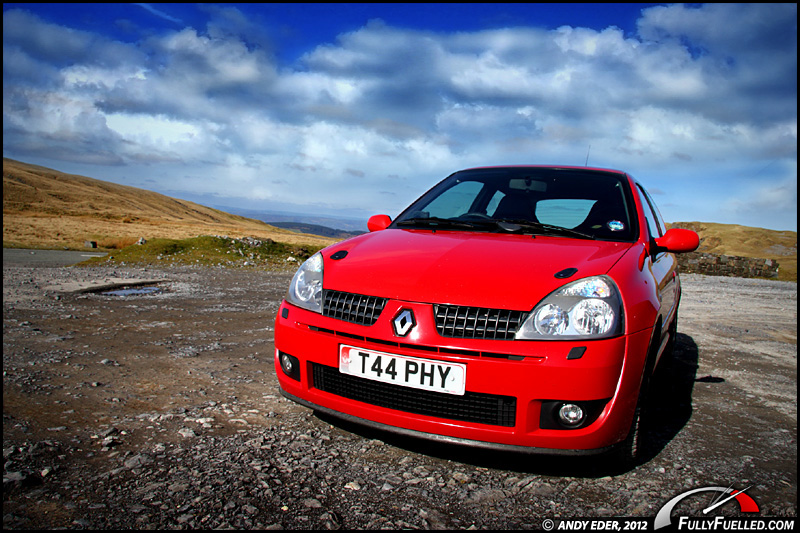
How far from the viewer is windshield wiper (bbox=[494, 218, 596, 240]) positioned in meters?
2.78

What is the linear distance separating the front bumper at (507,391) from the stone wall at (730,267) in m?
25.3

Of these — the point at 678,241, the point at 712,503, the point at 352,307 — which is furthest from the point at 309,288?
the point at 678,241

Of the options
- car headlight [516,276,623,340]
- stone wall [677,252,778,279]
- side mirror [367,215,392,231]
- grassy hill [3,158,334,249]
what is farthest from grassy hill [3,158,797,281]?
car headlight [516,276,623,340]

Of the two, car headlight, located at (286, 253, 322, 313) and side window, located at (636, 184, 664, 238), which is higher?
side window, located at (636, 184, 664, 238)

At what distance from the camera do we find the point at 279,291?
28.1 feet

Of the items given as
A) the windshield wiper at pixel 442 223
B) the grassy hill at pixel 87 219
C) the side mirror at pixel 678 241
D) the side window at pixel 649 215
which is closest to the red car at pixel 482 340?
the windshield wiper at pixel 442 223

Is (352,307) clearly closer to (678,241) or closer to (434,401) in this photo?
(434,401)

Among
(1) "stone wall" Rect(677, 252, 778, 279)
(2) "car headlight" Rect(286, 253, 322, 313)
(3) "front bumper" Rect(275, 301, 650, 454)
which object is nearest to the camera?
(3) "front bumper" Rect(275, 301, 650, 454)

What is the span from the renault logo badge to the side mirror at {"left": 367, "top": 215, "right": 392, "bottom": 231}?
1.40 m

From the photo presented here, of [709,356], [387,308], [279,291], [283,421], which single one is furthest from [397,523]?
[279,291]

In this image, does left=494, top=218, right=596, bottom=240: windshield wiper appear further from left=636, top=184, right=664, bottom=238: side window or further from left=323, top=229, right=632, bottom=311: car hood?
left=636, top=184, right=664, bottom=238: side window

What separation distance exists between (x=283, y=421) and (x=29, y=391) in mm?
1709

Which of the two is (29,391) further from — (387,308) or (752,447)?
(752,447)

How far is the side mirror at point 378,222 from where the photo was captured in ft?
11.3
